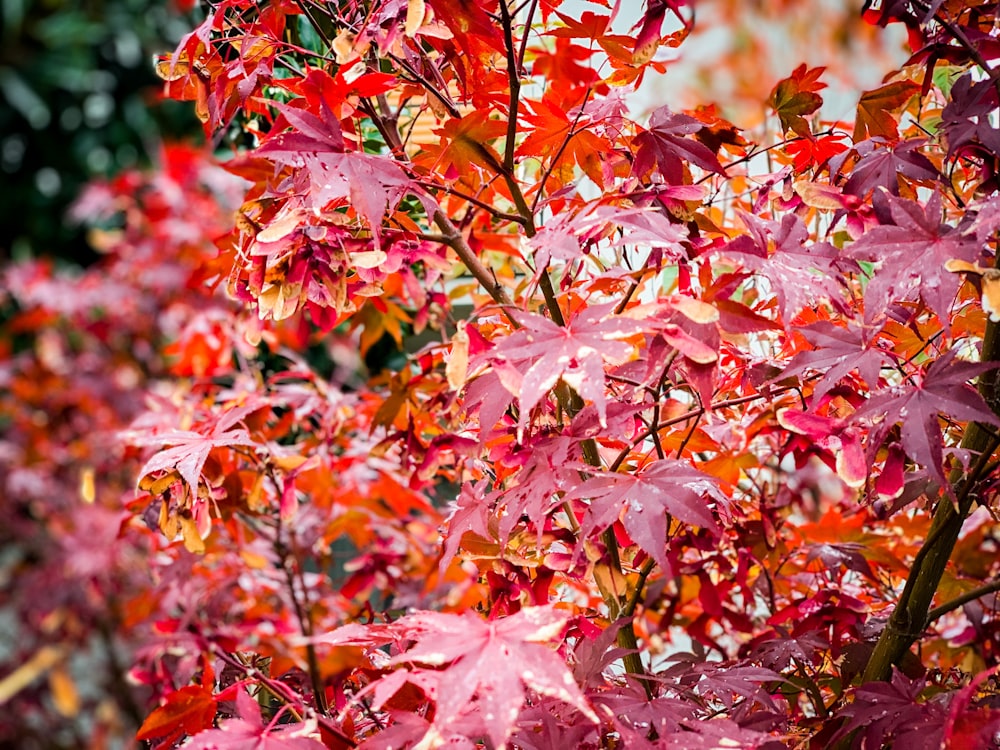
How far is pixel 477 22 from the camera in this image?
2.17 ft

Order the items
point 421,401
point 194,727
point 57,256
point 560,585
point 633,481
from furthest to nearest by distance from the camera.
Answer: point 57,256, point 421,401, point 560,585, point 194,727, point 633,481

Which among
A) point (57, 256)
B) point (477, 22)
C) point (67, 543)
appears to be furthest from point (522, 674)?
point (57, 256)

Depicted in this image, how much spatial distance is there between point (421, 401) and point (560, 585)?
33 cm

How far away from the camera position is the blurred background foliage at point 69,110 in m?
3.42

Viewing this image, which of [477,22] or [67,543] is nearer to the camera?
[477,22]

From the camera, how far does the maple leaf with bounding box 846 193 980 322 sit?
0.59m

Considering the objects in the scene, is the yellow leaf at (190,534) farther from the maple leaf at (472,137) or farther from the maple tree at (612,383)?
the maple leaf at (472,137)

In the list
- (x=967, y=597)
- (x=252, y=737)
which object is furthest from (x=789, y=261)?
(x=252, y=737)

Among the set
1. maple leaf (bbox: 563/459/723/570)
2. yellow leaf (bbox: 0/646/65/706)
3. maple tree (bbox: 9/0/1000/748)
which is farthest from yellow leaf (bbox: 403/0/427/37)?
yellow leaf (bbox: 0/646/65/706)

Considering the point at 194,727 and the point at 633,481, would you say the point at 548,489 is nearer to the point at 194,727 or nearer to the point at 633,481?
the point at 633,481

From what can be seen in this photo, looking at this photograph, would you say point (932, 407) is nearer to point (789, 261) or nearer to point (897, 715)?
point (789, 261)

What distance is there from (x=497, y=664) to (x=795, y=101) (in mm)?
607

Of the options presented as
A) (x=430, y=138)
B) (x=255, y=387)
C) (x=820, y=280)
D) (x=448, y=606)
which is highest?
(x=430, y=138)

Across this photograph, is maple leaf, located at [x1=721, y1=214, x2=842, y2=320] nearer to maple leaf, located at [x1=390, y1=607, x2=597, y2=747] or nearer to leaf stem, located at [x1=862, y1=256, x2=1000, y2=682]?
leaf stem, located at [x1=862, y1=256, x2=1000, y2=682]
